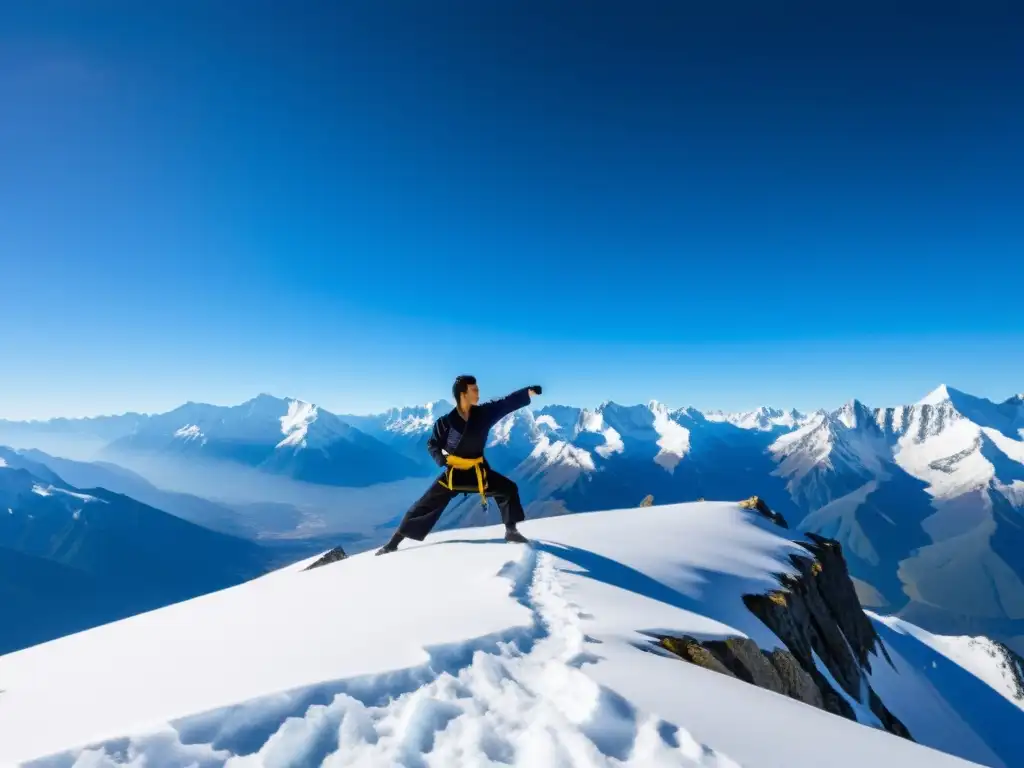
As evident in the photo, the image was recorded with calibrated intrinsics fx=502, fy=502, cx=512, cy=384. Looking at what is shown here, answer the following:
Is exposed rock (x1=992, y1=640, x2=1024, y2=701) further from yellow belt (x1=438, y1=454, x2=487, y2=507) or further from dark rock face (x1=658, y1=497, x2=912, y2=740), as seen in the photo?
yellow belt (x1=438, y1=454, x2=487, y2=507)

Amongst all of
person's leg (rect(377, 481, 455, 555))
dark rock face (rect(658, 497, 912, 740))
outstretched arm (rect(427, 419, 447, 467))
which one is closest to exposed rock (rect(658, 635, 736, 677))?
→ dark rock face (rect(658, 497, 912, 740))

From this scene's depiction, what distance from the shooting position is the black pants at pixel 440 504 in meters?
12.0

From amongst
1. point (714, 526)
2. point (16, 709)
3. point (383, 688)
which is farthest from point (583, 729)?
point (714, 526)

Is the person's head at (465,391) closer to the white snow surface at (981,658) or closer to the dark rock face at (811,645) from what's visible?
the dark rock face at (811,645)

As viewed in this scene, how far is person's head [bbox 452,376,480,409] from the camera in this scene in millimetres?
11430

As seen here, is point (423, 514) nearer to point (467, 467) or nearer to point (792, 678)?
point (467, 467)

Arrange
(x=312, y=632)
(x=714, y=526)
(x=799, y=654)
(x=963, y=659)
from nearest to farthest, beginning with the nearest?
(x=312, y=632) < (x=799, y=654) < (x=714, y=526) < (x=963, y=659)

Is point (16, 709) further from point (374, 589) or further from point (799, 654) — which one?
point (799, 654)

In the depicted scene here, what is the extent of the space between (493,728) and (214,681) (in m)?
2.59

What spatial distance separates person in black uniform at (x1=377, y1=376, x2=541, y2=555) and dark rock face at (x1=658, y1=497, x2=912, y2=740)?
529 centimetres

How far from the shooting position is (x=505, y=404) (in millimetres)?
12133

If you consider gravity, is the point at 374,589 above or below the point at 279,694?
below

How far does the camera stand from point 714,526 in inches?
826

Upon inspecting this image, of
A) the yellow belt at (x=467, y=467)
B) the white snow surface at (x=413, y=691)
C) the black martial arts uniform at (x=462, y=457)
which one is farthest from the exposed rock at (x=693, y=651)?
the yellow belt at (x=467, y=467)
